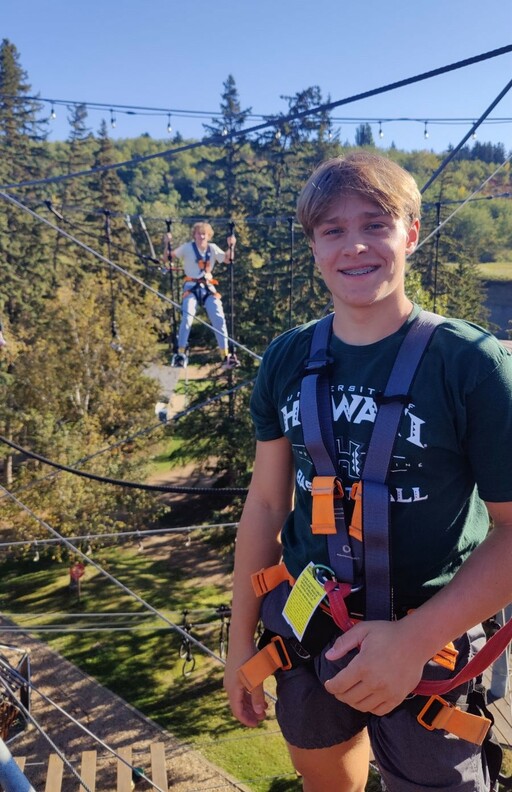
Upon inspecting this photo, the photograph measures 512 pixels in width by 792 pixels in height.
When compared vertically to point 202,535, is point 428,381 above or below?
above

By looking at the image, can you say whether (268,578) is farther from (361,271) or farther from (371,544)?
(361,271)

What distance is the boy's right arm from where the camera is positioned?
1.61 meters

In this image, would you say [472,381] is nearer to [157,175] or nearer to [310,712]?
[310,712]

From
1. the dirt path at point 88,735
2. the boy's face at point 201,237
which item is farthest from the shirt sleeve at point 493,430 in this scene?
the boy's face at point 201,237

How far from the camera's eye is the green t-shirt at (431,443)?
1.18 metres

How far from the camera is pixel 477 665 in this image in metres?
1.24

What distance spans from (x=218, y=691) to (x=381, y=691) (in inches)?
398

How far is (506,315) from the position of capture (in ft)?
135

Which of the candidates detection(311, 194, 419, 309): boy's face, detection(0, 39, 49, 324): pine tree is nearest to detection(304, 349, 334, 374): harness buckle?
detection(311, 194, 419, 309): boy's face

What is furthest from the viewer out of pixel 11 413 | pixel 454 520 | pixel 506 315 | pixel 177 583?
pixel 506 315

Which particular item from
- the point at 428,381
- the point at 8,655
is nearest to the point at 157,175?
the point at 8,655

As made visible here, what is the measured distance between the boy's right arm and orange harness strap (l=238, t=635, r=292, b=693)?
70mm

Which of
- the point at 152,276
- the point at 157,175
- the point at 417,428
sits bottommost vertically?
the point at 417,428

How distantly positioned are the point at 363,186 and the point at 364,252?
5.7 inches
